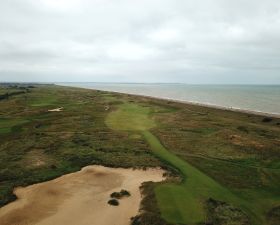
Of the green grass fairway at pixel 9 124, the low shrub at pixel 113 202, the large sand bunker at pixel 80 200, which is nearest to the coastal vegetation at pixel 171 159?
the green grass fairway at pixel 9 124

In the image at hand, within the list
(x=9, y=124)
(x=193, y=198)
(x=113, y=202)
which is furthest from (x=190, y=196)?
(x=9, y=124)

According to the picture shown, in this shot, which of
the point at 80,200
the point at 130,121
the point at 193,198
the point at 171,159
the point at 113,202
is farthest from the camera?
the point at 130,121

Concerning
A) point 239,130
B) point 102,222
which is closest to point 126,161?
point 102,222

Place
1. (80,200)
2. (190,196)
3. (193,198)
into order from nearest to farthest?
(193,198)
(190,196)
(80,200)

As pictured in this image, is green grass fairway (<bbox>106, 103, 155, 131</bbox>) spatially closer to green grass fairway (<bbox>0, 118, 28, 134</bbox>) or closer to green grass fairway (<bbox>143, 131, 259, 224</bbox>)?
green grass fairway (<bbox>0, 118, 28, 134</bbox>)

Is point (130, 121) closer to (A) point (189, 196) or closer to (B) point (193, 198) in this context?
(A) point (189, 196)

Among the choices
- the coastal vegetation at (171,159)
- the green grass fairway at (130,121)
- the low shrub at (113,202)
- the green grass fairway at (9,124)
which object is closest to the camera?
the coastal vegetation at (171,159)

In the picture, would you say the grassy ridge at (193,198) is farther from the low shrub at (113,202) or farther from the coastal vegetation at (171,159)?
the low shrub at (113,202)
